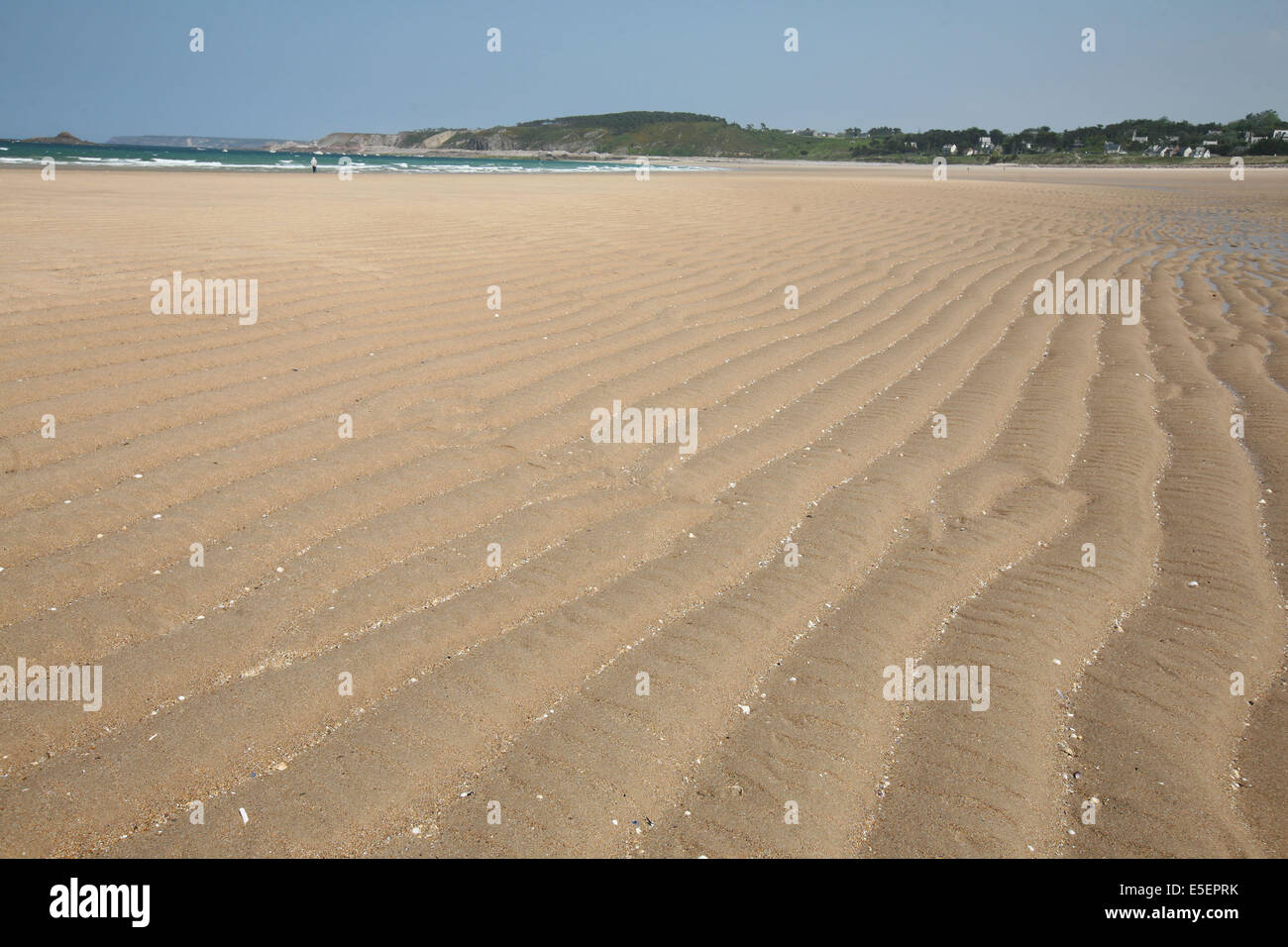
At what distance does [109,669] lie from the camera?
252 cm

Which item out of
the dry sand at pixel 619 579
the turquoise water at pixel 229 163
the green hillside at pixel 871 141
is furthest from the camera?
the green hillside at pixel 871 141

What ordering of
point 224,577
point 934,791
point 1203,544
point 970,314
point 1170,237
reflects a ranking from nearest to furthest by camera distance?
point 934,791 < point 224,577 < point 1203,544 < point 970,314 < point 1170,237

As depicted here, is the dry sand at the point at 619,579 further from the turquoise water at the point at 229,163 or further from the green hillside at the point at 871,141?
the green hillside at the point at 871,141

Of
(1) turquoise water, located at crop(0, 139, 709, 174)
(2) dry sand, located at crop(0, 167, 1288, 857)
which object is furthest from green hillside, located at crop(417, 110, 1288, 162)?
(2) dry sand, located at crop(0, 167, 1288, 857)

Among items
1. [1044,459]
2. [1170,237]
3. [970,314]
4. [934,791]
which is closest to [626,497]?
[934,791]

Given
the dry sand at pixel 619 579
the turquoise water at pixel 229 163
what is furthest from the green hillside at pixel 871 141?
the dry sand at pixel 619 579

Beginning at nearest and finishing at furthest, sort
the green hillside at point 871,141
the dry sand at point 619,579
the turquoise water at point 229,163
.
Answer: the dry sand at point 619,579
the turquoise water at point 229,163
the green hillside at point 871,141

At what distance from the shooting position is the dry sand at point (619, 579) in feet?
7.15

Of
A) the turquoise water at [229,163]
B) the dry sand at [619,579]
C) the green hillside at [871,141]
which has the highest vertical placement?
the green hillside at [871,141]

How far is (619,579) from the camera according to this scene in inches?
125

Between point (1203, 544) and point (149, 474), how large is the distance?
14.9ft

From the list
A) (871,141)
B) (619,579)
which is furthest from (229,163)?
(871,141)

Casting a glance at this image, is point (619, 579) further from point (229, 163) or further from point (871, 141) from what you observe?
point (871, 141)
